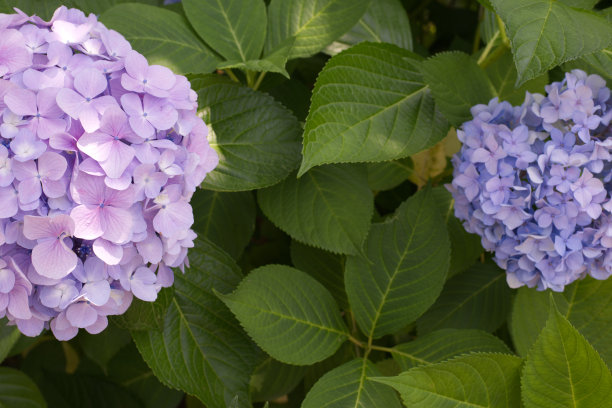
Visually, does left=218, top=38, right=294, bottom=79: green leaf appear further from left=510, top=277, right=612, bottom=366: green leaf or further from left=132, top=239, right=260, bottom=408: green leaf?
left=510, top=277, right=612, bottom=366: green leaf

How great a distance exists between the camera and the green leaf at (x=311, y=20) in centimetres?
121

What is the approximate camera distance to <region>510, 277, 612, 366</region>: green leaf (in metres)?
1.12

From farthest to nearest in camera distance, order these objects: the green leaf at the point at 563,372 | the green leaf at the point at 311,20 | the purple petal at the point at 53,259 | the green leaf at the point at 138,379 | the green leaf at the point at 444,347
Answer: the green leaf at the point at 138,379, the green leaf at the point at 311,20, the green leaf at the point at 444,347, the green leaf at the point at 563,372, the purple petal at the point at 53,259

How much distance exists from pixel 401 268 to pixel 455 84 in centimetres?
35

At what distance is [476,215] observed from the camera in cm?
107

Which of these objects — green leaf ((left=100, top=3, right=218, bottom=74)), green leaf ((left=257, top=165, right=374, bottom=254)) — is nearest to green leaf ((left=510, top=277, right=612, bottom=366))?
green leaf ((left=257, top=165, right=374, bottom=254))

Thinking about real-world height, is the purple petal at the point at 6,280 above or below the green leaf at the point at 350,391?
above

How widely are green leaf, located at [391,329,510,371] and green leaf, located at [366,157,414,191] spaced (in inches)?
14.2

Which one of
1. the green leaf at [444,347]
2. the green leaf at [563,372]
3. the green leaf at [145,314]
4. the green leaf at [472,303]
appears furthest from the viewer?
the green leaf at [472,303]

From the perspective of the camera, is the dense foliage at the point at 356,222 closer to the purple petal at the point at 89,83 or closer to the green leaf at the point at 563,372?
the green leaf at the point at 563,372

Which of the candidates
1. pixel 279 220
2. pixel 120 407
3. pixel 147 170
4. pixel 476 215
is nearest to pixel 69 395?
pixel 120 407

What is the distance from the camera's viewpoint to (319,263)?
4.41 feet

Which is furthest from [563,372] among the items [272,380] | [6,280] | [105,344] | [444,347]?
[105,344]

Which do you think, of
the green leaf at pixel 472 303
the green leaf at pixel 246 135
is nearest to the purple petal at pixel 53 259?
the green leaf at pixel 246 135
